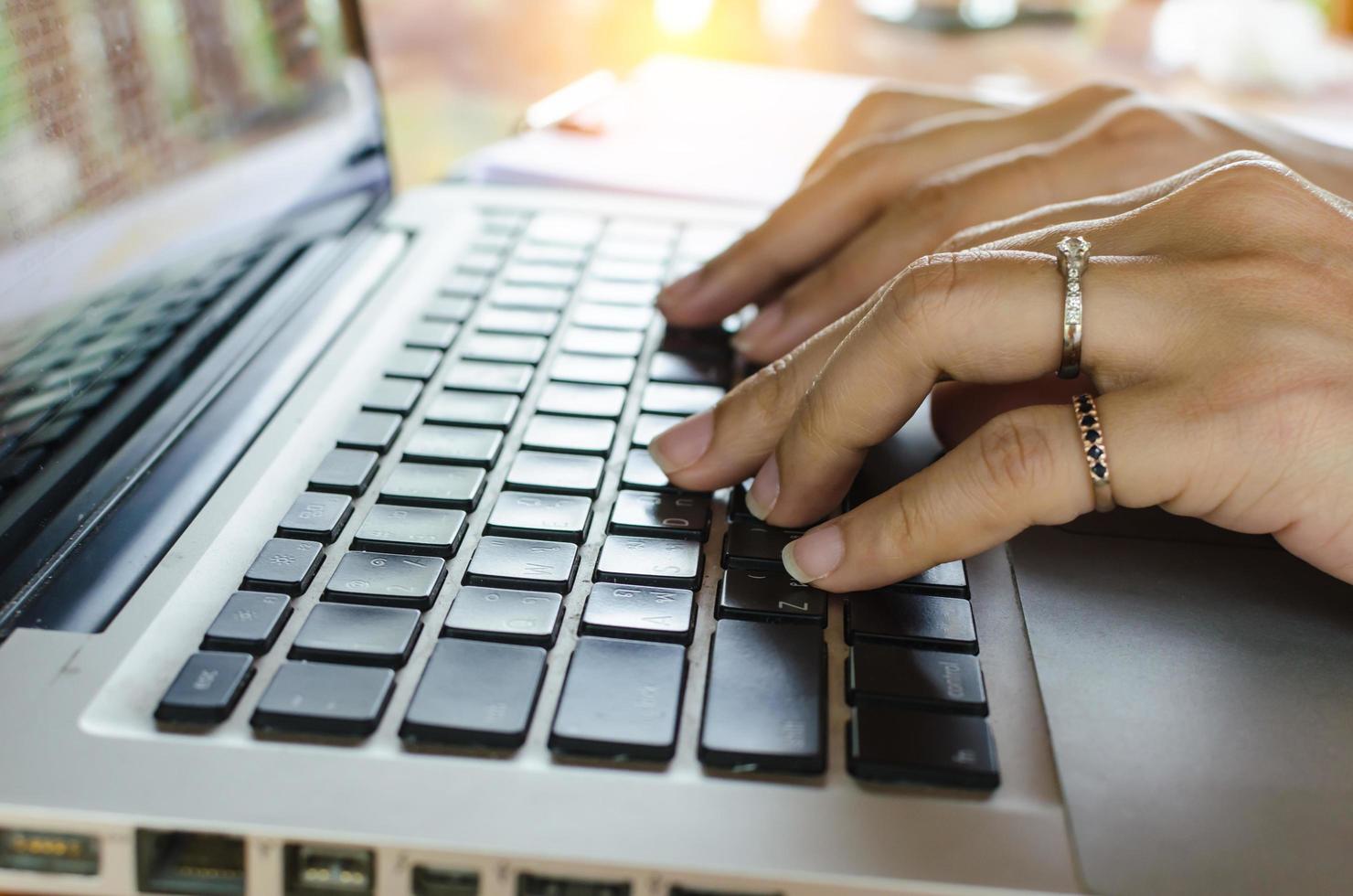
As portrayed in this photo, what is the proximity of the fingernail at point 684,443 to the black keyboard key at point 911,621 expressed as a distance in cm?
11

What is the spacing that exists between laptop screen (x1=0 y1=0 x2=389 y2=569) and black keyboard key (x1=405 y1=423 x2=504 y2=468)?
0.45 ft

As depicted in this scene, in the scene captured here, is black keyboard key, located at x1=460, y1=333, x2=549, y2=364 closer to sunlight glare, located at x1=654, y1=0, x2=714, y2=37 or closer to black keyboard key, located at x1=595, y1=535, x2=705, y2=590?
black keyboard key, located at x1=595, y1=535, x2=705, y2=590

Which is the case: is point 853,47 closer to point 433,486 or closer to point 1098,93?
point 1098,93

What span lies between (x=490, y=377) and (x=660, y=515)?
16cm

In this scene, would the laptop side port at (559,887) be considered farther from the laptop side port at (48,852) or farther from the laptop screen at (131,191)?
the laptop screen at (131,191)

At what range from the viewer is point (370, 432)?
0.52 meters

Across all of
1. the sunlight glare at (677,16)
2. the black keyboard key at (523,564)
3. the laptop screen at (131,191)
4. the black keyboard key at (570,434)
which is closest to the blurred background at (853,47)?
the sunlight glare at (677,16)

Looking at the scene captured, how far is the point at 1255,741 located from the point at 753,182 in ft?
2.18

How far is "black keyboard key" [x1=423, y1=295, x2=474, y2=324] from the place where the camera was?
645 mm

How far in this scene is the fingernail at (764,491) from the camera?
0.47 m

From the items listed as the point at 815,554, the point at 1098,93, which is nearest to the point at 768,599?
the point at 815,554

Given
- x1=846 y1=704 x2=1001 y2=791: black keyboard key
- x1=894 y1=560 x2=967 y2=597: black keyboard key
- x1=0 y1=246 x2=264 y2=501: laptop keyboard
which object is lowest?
x1=894 y1=560 x2=967 y2=597: black keyboard key

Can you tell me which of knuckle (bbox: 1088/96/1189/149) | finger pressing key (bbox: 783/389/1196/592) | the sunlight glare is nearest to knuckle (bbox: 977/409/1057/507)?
finger pressing key (bbox: 783/389/1196/592)

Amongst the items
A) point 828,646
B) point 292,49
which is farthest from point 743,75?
point 828,646
